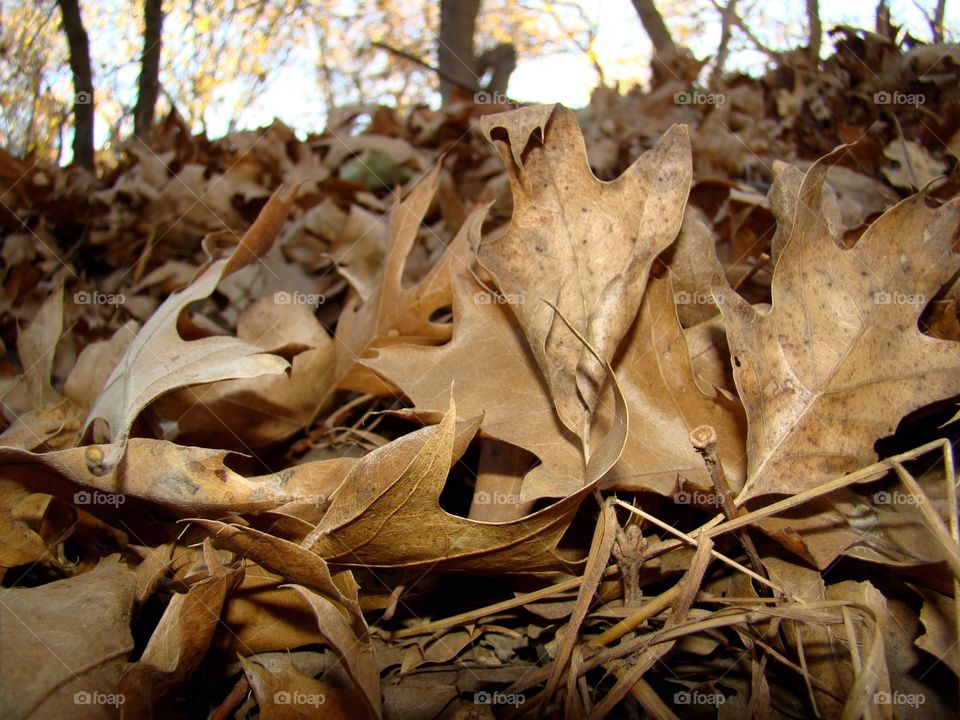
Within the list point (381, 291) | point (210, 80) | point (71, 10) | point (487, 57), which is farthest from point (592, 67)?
point (381, 291)

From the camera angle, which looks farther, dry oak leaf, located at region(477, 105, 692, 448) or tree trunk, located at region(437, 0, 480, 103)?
tree trunk, located at region(437, 0, 480, 103)

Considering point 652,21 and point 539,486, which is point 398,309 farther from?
point 652,21

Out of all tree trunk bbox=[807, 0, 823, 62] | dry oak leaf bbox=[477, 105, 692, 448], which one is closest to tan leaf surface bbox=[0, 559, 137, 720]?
dry oak leaf bbox=[477, 105, 692, 448]

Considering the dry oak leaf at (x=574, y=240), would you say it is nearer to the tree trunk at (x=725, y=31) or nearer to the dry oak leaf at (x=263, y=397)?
the dry oak leaf at (x=263, y=397)

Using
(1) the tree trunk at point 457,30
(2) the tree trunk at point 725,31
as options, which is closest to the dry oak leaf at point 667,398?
(2) the tree trunk at point 725,31

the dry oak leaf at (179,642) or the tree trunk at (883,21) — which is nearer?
the dry oak leaf at (179,642)

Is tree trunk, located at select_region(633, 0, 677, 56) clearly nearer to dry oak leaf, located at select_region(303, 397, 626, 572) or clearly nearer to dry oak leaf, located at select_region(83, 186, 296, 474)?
dry oak leaf, located at select_region(83, 186, 296, 474)
